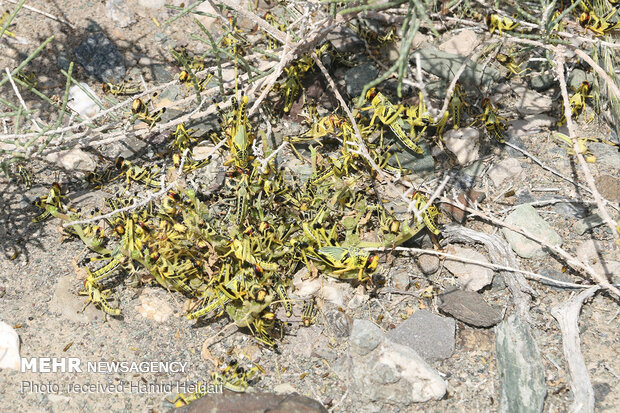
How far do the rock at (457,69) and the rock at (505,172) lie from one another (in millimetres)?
476

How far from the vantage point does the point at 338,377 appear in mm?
2027

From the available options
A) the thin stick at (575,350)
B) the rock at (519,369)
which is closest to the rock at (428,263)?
the rock at (519,369)

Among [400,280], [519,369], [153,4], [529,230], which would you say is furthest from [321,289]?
[153,4]

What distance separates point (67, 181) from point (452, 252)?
184 cm

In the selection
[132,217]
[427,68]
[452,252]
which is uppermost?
[427,68]

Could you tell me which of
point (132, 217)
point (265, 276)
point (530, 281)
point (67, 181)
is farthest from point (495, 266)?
point (67, 181)

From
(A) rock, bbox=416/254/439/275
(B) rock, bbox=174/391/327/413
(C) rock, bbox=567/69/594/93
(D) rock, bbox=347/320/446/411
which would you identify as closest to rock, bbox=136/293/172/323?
(B) rock, bbox=174/391/327/413

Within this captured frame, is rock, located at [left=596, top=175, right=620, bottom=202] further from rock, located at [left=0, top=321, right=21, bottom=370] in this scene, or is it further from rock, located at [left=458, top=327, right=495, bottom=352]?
rock, located at [left=0, top=321, right=21, bottom=370]

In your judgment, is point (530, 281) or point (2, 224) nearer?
point (530, 281)

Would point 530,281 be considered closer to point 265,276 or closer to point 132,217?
point 265,276

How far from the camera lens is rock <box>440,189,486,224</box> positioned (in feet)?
7.98

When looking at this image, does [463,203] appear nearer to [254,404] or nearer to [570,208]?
[570,208]

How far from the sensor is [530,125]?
8.98 feet

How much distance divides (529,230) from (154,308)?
5.34 ft
